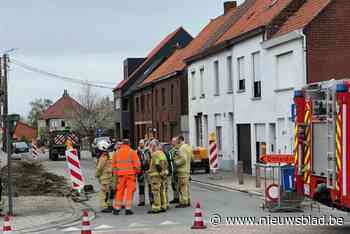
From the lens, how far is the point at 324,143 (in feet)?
40.7

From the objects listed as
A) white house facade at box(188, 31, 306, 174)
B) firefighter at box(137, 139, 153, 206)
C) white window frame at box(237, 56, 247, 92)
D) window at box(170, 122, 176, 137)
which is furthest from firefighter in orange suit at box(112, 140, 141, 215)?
window at box(170, 122, 176, 137)

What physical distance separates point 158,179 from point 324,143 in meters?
5.77

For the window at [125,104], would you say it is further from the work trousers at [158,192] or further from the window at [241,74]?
the work trousers at [158,192]

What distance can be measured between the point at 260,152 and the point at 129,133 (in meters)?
41.7

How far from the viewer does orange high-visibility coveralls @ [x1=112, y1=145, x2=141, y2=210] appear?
56.3 ft

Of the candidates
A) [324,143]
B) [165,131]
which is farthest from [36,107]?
[324,143]

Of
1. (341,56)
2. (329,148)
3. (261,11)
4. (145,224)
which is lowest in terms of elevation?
(145,224)

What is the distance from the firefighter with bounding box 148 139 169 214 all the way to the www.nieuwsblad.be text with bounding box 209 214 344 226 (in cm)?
181

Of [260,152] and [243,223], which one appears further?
[260,152]

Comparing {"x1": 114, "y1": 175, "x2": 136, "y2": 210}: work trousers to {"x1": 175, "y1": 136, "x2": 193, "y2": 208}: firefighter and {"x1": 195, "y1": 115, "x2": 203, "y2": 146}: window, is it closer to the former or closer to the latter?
{"x1": 175, "y1": 136, "x2": 193, "y2": 208}: firefighter

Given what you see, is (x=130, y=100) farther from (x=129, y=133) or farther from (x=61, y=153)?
(x=61, y=153)

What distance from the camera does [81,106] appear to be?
10025 cm

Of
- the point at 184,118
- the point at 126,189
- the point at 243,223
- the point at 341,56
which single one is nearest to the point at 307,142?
the point at 243,223

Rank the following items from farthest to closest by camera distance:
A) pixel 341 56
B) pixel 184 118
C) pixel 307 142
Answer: pixel 184 118 → pixel 341 56 → pixel 307 142
